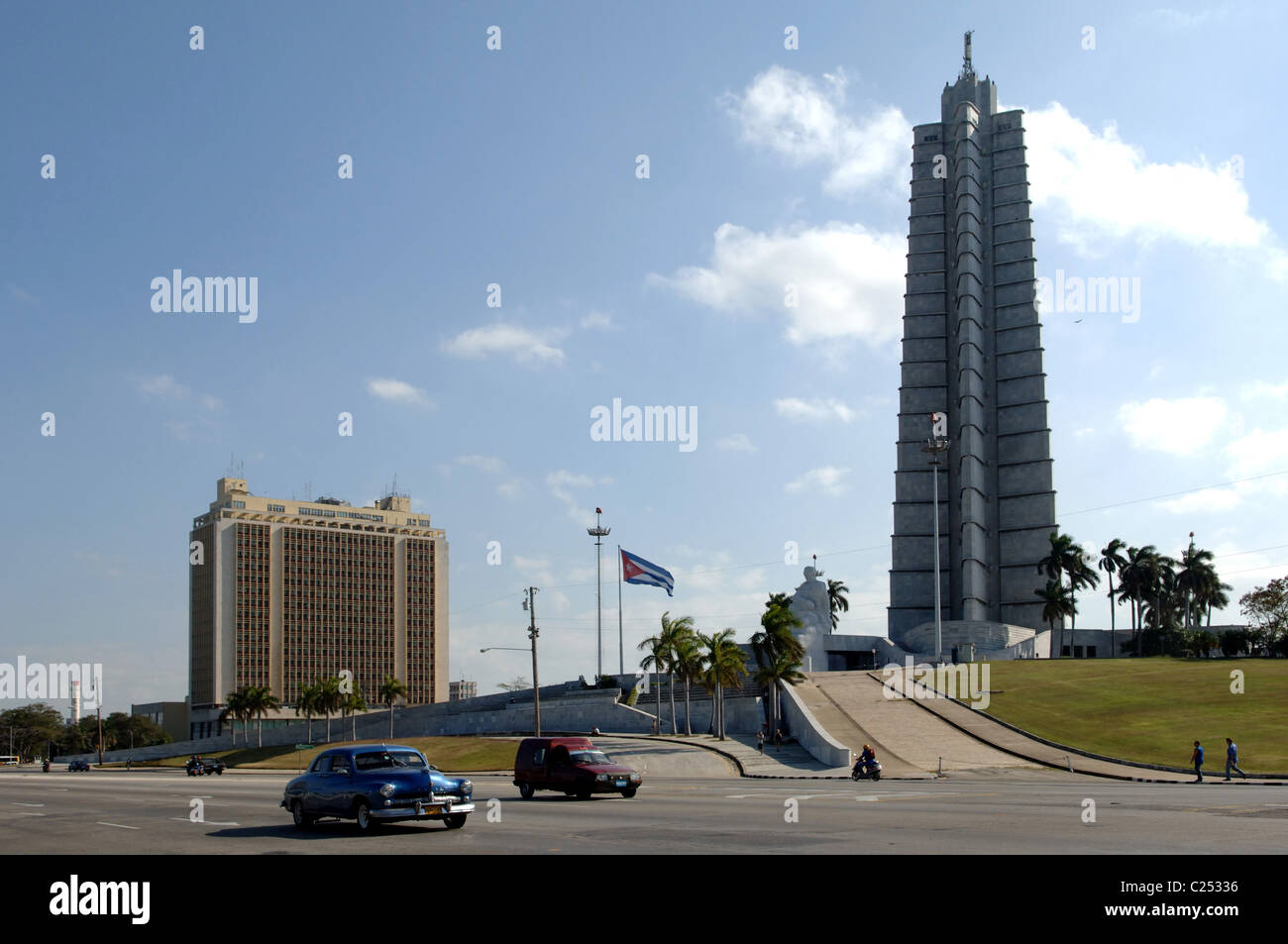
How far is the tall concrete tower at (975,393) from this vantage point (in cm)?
12106

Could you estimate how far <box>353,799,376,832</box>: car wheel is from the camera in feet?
64.6

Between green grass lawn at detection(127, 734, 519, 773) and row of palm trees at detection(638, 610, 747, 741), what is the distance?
9.98 m

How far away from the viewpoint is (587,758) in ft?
102

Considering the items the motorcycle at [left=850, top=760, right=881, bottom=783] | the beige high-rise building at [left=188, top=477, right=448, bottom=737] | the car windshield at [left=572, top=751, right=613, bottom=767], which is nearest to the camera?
the car windshield at [left=572, top=751, right=613, bottom=767]

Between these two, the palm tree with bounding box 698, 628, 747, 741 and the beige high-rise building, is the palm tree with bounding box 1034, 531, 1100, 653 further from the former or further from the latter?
the beige high-rise building

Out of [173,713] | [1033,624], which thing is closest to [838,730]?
[1033,624]

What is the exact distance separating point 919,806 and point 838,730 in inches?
1287

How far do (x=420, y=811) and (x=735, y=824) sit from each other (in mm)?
5600

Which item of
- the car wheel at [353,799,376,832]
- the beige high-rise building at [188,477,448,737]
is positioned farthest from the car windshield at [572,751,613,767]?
the beige high-rise building at [188,477,448,737]

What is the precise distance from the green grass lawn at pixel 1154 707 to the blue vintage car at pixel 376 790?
110 ft

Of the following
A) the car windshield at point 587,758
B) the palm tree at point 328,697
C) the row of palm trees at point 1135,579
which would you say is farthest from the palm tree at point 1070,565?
the car windshield at point 587,758

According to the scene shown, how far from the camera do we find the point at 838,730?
57.1 m

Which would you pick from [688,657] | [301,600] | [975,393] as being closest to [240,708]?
[688,657]

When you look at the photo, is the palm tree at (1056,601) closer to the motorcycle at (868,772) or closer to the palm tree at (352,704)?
the palm tree at (352,704)
